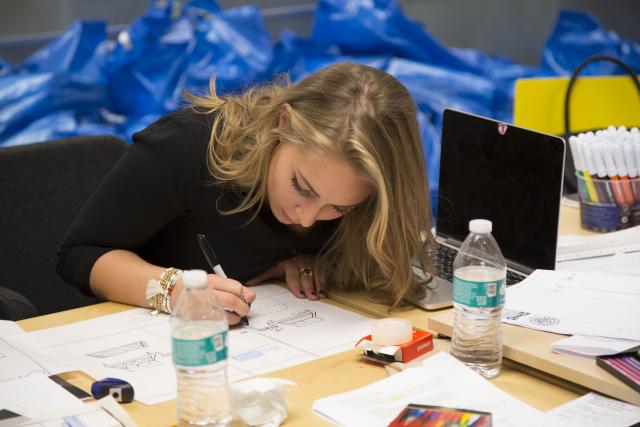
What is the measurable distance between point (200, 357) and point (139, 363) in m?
0.30

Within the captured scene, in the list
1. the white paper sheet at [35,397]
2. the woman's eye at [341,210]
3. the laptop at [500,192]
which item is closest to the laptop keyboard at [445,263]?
the laptop at [500,192]

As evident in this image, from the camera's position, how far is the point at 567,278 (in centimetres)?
141

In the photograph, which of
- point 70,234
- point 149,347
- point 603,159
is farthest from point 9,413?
point 603,159

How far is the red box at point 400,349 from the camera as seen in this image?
1226 mm

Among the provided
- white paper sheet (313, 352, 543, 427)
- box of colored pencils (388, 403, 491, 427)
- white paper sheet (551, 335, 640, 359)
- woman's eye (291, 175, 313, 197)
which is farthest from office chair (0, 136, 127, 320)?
white paper sheet (551, 335, 640, 359)

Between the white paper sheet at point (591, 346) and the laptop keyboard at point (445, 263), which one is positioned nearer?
the white paper sheet at point (591, 346)

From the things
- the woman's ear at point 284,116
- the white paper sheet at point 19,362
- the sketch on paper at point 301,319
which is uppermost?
the woman's ear at point 284,116

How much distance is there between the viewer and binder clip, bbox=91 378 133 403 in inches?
43.7

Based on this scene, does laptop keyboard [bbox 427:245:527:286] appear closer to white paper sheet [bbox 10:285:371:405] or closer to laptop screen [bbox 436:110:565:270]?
laptop screen [bbox 436:110:565:270]

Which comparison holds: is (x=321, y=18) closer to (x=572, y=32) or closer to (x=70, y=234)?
(x=572, y=32)

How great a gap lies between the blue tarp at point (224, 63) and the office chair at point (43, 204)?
0.91 meters

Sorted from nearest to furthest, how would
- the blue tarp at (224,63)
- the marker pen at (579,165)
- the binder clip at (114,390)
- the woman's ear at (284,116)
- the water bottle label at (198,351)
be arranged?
the water bottle label at (198,351) → the binder clip at (114,390) → the woman's ear at (284,116) → the marker pen at (579,165) → the blue tarp at (224,63)

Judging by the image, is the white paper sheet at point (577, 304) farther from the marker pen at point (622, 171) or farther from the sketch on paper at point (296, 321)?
the marker pen at point (622, 171)

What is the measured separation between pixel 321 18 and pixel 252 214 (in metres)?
1.78
